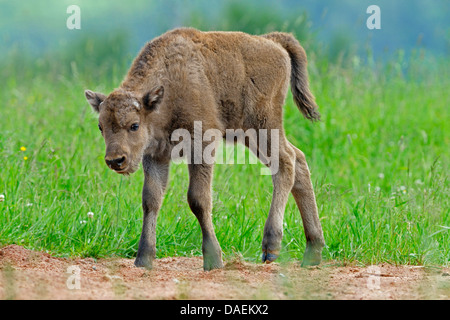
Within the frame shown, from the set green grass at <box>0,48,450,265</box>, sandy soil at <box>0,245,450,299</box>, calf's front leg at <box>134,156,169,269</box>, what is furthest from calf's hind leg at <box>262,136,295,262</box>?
calf's front leg at <box>134,156,169,269</box>

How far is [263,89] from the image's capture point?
6.30 metres

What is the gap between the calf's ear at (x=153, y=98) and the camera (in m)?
5.58

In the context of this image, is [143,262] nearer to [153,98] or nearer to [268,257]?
[268,257]

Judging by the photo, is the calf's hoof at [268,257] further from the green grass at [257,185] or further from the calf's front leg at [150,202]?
the calf's front leg at [150,202]

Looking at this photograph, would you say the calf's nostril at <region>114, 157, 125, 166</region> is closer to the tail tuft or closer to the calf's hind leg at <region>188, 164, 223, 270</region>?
the calf's hind leg at <region>188, 164, 223, 270</region>

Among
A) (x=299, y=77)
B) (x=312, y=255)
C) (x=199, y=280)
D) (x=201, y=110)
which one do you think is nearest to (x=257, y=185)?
(x=299, y=77)

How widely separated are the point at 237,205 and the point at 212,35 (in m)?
1.84

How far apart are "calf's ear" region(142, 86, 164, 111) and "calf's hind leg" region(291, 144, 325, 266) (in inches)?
63.7

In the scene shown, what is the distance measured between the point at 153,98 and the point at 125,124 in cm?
32

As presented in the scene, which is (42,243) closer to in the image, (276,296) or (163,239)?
(163,239)

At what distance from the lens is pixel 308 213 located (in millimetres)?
6410

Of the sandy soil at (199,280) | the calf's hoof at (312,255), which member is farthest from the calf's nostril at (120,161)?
the calf's hoof at (312,255)

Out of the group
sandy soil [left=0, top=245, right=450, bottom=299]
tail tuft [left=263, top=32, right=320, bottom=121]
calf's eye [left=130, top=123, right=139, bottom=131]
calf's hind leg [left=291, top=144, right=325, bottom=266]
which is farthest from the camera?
tail tuft [left=263, top=32, right=320, bottom=121]

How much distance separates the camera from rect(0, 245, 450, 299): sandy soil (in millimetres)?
4289
